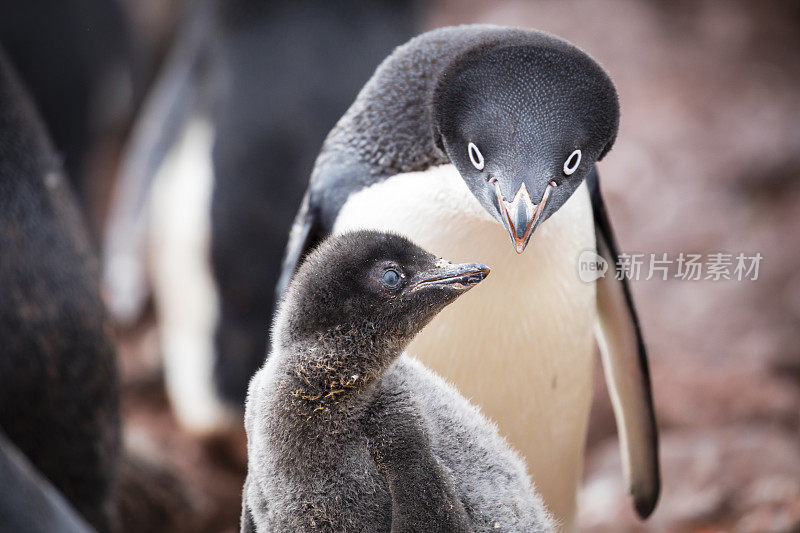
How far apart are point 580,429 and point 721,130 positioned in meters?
3.45

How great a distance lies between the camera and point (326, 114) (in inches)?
147

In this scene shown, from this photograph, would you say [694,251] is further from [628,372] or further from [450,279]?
[450,279]

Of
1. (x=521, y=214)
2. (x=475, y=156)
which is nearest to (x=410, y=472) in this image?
(x=521, y=214)

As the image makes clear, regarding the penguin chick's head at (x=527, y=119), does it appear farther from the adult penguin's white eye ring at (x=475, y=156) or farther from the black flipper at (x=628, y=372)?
the black flipper at (x=628, y=372)

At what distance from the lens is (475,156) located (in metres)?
1.54

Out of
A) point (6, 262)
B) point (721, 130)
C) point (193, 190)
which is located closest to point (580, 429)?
point (6, 262)

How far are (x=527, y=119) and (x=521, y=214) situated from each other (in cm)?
16

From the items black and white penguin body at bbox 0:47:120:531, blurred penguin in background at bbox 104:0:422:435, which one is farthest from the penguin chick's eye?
blurred penguin in background at bbox 104:0:422:435

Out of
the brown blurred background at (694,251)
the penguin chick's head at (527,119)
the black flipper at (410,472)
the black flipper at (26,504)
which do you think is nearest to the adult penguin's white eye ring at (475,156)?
the penguin chick's head at (527,119)

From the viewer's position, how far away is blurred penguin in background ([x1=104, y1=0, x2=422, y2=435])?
3.74 metres

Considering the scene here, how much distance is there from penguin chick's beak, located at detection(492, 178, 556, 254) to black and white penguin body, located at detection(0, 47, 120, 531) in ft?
3.81

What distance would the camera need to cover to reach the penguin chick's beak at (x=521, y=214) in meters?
1.43

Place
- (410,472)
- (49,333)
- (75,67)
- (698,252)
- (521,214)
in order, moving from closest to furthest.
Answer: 1. (410,472)
2. (521,214)
3. (49,333)
4. (698,252)
5. (75,67)

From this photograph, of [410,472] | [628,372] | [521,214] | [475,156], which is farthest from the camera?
[628,372]
